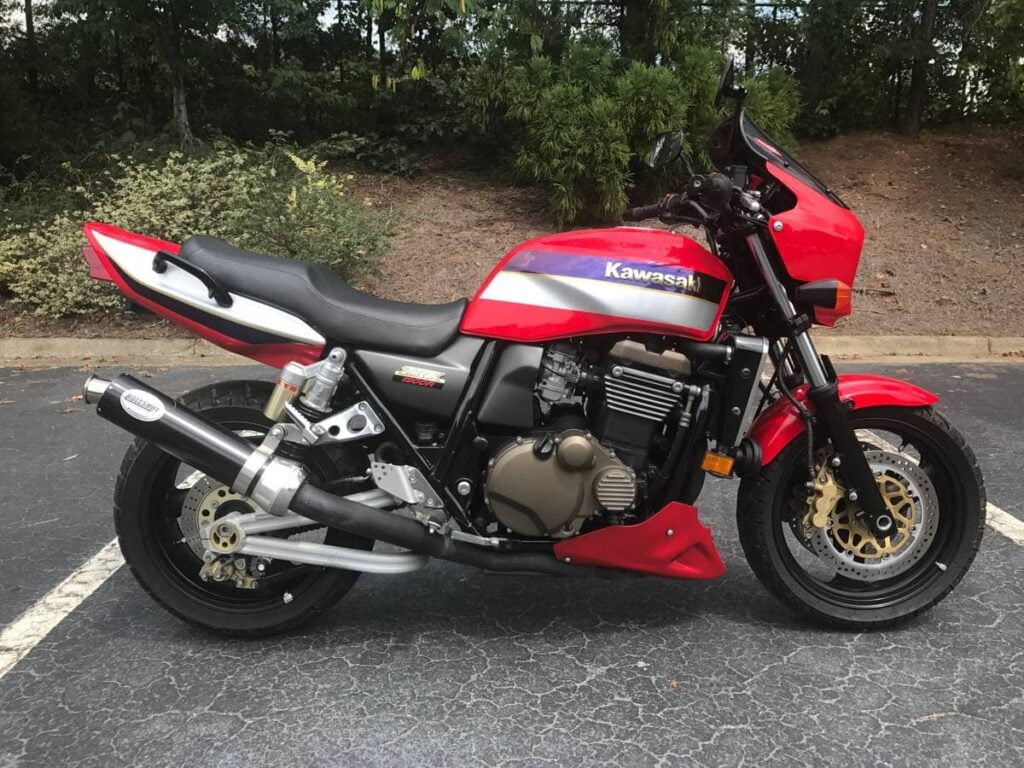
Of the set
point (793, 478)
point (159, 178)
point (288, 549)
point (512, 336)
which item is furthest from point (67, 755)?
point (159, 178)

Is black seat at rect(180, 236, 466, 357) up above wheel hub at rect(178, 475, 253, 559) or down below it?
above

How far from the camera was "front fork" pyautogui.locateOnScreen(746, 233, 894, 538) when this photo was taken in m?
2.50

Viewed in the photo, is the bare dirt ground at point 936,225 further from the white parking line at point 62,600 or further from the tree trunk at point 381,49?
the tree trunk at point 381,49

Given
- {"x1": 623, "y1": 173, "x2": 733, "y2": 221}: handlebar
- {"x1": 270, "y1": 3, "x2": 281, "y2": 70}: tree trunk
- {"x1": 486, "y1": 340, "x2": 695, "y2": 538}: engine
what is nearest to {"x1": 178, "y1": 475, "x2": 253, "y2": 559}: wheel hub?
{"x1": 486, "y1": 340, "x2": 695, "y2": 538}: engine

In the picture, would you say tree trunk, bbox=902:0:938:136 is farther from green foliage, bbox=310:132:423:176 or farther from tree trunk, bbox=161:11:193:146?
tree trunk, bbox=161:11:193:146

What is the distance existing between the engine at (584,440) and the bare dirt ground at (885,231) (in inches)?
204

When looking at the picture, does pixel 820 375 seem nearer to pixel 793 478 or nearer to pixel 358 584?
pixel 793 478

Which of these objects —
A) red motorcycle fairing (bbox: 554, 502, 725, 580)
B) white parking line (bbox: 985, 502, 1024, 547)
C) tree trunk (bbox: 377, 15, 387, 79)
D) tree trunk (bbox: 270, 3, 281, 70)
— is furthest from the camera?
tree trunk (bbox: 377, 15, 387, 79)

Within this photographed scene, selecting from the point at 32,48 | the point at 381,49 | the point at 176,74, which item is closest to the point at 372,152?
the point at 381,49

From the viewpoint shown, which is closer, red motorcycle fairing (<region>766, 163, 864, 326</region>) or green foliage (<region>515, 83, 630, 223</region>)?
red motorcycle fairing (<region>766, 163, 864, 326</region>)

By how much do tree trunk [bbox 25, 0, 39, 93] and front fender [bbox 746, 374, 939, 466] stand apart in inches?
450

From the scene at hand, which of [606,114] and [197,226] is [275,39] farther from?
[606,114]

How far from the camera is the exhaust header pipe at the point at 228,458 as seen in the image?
2.34 m

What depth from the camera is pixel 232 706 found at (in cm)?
236
